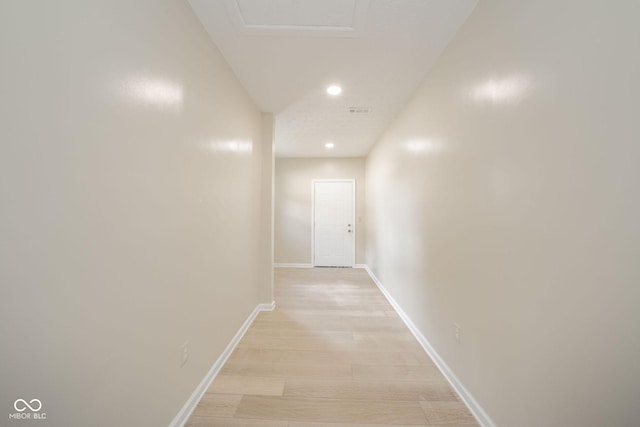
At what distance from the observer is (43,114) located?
2.30 feet

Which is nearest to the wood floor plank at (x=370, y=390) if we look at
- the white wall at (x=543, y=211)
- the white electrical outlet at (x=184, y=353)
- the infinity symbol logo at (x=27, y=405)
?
the white wall at (x=543, y=211)

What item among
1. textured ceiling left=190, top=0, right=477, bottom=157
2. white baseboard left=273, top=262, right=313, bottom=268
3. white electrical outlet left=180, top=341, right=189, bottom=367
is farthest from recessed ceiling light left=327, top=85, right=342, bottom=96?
white baseboard left=273, top=262, right=313, bottom=268

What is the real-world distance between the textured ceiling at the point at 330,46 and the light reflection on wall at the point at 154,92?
2.13 ft

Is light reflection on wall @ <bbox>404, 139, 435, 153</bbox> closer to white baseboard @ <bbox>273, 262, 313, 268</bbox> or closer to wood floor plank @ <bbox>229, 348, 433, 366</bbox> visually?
wood floor plank @ <bbox>229, 348, 433, 366</bbox>

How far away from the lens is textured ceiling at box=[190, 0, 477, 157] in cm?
151

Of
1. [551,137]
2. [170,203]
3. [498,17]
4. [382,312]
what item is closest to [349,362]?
[382,312]

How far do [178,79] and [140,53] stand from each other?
0.94 ft

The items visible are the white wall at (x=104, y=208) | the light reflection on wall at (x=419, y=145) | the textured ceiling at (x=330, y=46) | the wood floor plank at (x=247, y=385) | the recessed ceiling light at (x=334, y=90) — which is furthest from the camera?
the recessed ceiling light at (x=334, y=90)

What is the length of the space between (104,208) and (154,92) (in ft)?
2.05

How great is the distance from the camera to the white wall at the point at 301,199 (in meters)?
5.58

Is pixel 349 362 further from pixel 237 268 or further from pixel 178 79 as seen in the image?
pixel 178 79

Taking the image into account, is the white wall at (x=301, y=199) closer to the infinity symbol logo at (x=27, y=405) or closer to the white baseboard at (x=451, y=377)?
the white baseboard at (x=451, y=377)

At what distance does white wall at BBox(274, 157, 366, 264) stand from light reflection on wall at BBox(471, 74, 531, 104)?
4093mm

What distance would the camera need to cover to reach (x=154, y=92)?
3.81 ft
